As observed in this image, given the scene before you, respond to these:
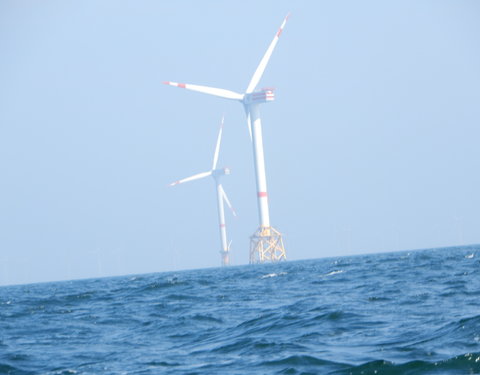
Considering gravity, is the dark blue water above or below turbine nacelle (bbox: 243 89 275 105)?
below

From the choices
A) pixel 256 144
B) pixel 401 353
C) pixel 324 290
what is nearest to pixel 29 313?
pixel 324 290

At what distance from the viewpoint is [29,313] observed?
36.8 metres

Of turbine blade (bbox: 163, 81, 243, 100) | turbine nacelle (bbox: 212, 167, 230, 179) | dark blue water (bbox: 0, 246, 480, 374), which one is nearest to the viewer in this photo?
dark blue water (bbox: 0, 246, 480, 374)

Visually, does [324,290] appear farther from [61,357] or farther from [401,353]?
[401,353]

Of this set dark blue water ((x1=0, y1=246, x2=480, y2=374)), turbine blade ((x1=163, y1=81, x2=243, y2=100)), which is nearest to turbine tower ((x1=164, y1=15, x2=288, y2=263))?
turbine blade ((x1=163, y1=81, x2=243, y2=100))

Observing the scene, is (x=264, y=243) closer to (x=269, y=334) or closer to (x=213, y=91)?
(x=213, y=91)

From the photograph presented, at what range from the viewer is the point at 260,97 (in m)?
164

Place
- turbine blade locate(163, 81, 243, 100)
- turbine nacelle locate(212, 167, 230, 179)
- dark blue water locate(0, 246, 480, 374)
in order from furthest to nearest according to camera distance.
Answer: turbine nacelle locate(212, 167, 230, 179) < turbine blade locate(163, 81, 243, 100) < dark blue water locate(0, 246, 480, 374)

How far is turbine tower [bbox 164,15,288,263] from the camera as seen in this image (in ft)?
506

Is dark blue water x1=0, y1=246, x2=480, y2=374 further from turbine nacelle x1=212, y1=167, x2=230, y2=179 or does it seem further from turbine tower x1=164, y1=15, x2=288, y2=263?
turbine nacelle x1=212, y1=167, x2=230, y2=179

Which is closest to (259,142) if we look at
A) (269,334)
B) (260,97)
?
(260,97)

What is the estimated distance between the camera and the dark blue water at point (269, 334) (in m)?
16.8

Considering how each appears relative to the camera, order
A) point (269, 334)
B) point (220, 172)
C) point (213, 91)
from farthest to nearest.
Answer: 1. point (220, 172)
2. point (213, 91)
3. point (269, 334)

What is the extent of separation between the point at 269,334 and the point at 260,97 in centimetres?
14365
